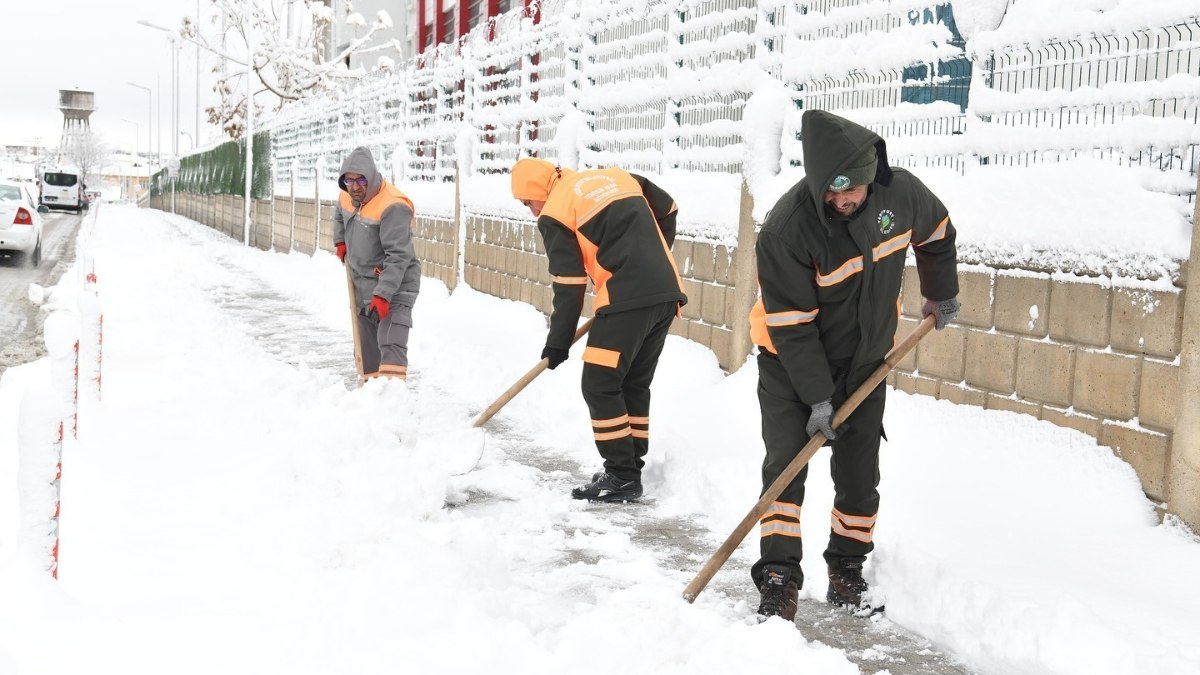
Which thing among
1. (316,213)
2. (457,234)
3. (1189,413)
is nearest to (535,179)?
(1189,413)

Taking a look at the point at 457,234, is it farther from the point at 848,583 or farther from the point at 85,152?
the point at 85,152

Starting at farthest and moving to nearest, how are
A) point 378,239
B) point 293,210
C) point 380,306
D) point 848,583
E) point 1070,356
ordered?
point 293,210
point 378,239
point 380,306
point 1070,356
point 848,583

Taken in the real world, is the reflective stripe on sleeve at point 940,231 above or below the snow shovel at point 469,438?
above

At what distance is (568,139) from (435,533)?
6156 millimetres

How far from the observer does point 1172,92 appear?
466cm

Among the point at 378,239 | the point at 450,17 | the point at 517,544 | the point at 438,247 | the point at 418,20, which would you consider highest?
the point at 418,20

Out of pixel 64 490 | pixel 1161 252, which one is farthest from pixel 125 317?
pixel 1161 252

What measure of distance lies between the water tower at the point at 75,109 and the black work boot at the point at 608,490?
5331 inches

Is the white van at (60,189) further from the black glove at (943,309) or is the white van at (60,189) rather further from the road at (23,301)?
the black glove at (943,309)

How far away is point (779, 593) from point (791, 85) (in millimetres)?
4188

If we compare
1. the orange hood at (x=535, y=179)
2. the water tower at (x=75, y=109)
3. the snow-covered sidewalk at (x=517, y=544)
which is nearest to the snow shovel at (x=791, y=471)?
the snow-covered sidewalk at (x=517, y=544)

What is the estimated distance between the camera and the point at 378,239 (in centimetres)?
743

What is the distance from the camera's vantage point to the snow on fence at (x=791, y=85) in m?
4.97

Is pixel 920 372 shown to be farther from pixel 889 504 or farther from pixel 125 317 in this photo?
pixel 125 317
